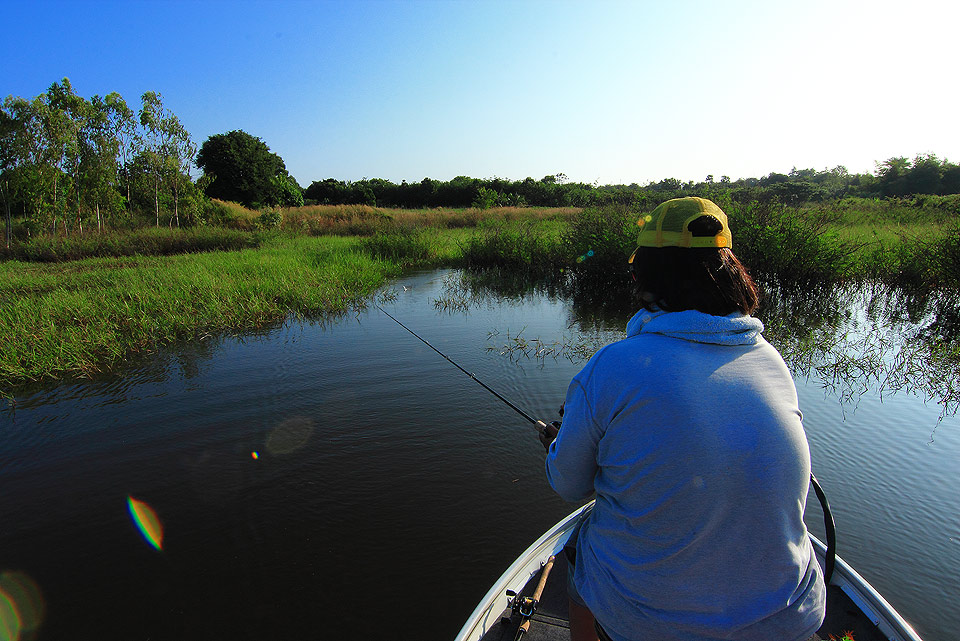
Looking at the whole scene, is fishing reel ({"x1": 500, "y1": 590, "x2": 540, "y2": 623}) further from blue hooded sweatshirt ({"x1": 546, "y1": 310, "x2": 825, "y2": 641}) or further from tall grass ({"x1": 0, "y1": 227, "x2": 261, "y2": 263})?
tall grass ({"x1": 0, "y1": 227, "x2": 261, "y2": 263})

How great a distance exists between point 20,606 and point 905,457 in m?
7.20

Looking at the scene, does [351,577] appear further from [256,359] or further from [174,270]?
[174,270]

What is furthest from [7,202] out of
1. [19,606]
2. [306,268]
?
[19,606]

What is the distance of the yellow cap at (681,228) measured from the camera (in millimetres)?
1279

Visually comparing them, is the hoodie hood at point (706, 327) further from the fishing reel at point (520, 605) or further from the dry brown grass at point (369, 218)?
the dry brown grass at point (369, 218)

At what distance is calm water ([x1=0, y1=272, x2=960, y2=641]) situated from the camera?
309 cm

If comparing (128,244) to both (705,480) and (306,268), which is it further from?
(705,480)

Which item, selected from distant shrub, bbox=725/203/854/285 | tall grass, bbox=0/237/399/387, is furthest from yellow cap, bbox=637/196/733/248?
distant shrub, bbox=725/203/854/285

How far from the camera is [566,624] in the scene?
7.57ft

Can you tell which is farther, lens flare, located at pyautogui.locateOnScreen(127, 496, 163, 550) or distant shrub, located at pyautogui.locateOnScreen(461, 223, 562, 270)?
distant shrub, located at pyautogui.locateOnScreen(461, 223, 562, 270)

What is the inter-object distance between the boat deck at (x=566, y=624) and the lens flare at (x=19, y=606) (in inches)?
121

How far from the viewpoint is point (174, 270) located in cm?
1082

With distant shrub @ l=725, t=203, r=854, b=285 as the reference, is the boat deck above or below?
below

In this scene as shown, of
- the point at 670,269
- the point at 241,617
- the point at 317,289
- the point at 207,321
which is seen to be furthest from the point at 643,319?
the point at 317,289
